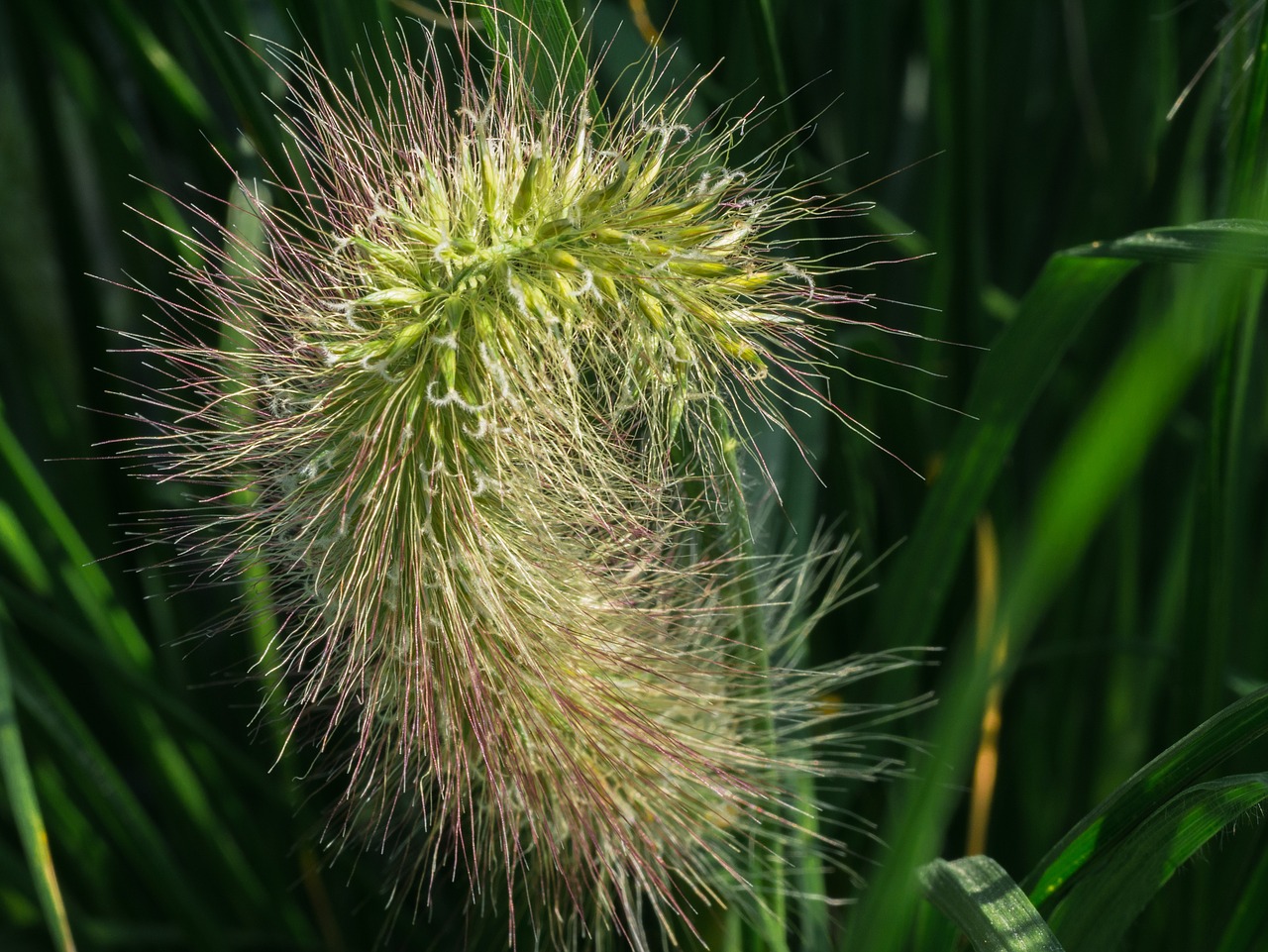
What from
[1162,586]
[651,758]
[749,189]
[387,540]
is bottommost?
[1162,586]

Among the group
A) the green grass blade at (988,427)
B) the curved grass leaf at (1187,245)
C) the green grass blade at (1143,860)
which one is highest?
the curved grass leaf at (1187,245)

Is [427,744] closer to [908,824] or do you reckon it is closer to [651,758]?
[651,758]

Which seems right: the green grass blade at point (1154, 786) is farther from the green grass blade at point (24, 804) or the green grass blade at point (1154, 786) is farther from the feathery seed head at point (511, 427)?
the green grass blade at point (24, 804)

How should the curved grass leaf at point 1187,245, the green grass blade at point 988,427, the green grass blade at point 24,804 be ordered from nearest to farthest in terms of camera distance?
the curved grass leaf at point 1187,245
the green grass blade at point 988,427
the green grass blade at point 24,804

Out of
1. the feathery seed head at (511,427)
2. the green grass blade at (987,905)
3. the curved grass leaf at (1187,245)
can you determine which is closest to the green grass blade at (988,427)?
the curved grass leaf at (1187,245)

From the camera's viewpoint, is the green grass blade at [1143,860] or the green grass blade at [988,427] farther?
the green grass blade at [988,427]

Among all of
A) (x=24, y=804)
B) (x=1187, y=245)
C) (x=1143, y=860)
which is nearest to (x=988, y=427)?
(x=1187, y=245)

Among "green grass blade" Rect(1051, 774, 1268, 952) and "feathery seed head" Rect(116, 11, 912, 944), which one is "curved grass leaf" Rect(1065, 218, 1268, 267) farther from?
"green grass blade" Rect(1051, 774, 1268, 952)

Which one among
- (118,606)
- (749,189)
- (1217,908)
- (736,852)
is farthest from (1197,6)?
(118,606)
